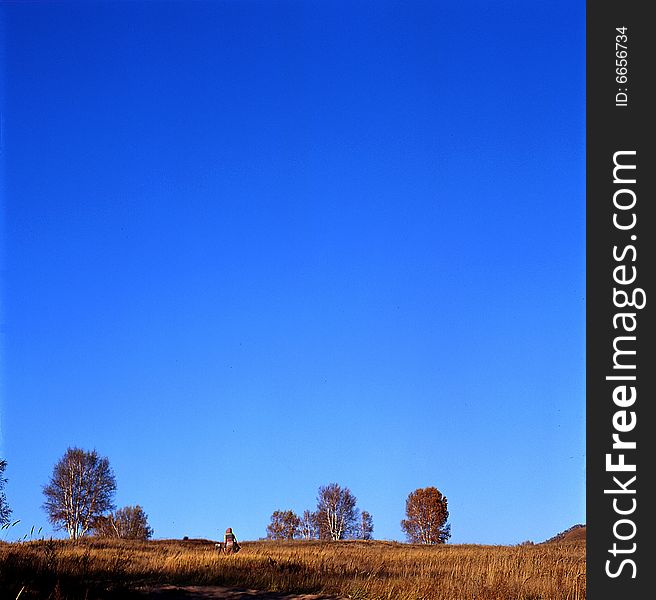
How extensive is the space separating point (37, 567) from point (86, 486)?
53242mm

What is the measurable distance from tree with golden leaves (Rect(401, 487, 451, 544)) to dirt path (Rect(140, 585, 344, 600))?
7727 cm

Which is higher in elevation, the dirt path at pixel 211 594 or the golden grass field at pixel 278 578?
Result: the golden grass field at pixel 278 578

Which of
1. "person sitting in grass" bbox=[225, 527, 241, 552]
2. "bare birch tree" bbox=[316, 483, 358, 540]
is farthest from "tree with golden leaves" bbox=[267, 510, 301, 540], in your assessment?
"person sitting in grass" bbox=[225, 527, 241, 552]

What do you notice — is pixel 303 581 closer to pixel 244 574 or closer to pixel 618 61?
pixel 244 574

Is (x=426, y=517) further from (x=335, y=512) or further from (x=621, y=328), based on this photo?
(x=621, y=328)

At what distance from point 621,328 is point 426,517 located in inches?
3357

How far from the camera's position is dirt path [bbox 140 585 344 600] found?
42.4ft

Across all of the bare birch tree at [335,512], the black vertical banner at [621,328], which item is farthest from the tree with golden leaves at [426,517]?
the black vertical banner at [621,328]

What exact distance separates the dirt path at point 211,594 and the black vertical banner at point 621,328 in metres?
7.35

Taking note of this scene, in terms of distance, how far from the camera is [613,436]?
284 inches

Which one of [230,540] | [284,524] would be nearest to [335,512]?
[284,524]

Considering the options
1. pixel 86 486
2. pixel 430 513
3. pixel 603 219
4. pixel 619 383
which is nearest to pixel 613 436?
pixel 619 383

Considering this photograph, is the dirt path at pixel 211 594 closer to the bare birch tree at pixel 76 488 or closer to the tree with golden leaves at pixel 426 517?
the bare birch tree at pixel 76 488

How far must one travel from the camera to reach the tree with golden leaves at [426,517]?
289 ft
